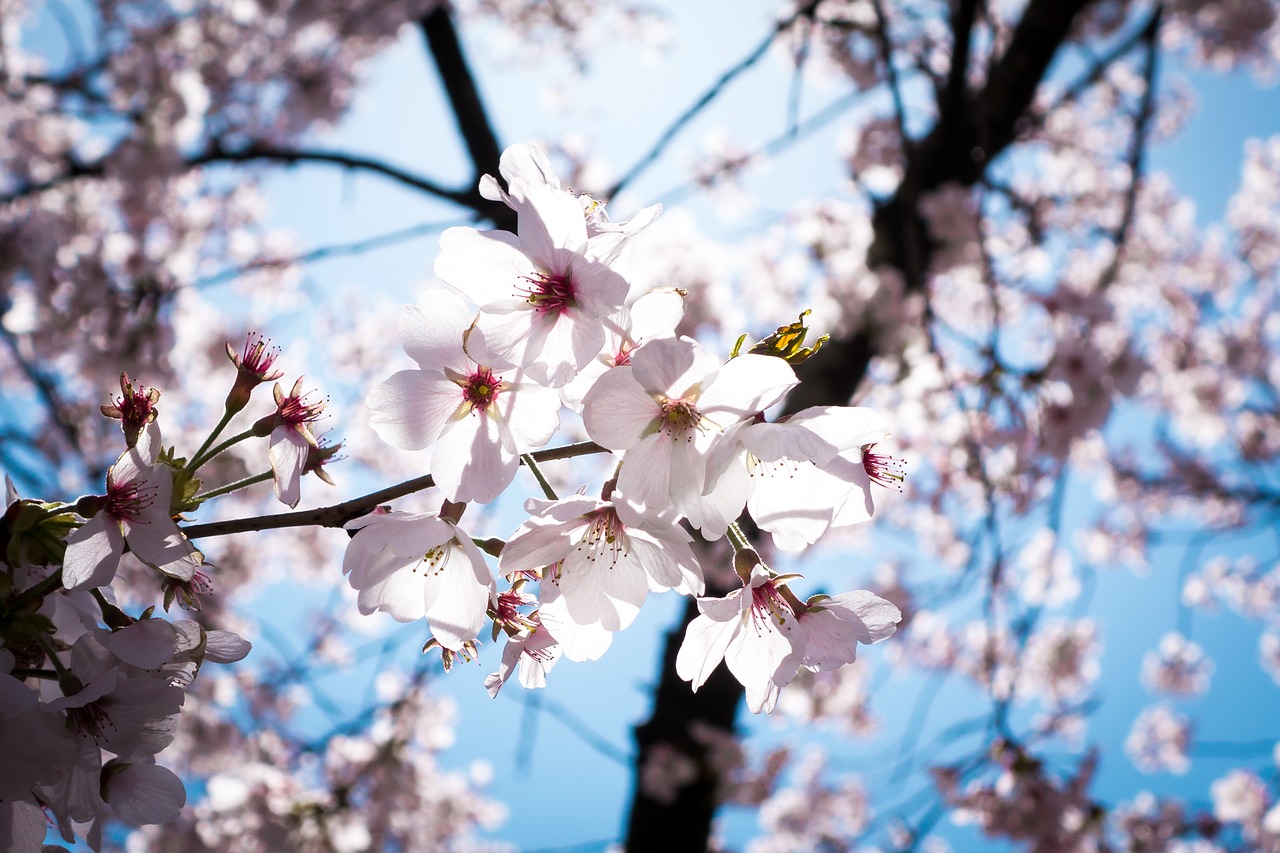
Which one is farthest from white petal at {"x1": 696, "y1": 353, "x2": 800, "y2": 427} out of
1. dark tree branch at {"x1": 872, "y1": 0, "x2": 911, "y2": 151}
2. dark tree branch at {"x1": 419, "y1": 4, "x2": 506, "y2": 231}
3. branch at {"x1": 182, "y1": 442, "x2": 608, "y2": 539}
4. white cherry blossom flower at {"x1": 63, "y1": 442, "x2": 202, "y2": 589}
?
dark tree branch at {"x1": 419, "y1": 4, "x2": 506, "y2": 231}

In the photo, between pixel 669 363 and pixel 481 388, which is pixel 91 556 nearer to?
pixel 481 388

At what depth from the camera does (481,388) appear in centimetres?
77

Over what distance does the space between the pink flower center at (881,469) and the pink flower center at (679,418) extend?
Answer: 196 millimetres

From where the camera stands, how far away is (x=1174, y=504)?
26.0 ft

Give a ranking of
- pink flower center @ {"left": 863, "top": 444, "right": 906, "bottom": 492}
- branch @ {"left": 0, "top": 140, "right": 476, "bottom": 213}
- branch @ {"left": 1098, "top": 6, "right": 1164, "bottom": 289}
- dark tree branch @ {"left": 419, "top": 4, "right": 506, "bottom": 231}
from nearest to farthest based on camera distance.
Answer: pink flower center @ {"left": 863, "top": 444, "right": 906, "bottom": 492} → branch @ {"left": 1098, "top": 6, "right": 1164, "bottom": 289} → branch @ {"left": 0, "top": 140, "right": 476, "bottom": 213} → dark tree branch @ {"left": 419, "top": 4, "right": 506, "bottom": 231}

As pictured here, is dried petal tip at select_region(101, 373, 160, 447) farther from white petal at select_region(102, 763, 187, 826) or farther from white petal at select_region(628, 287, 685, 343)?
white petal at select_region(628, 287, 685, 343)

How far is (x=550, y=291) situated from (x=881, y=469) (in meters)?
0.47

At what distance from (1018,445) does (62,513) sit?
3.29 meters

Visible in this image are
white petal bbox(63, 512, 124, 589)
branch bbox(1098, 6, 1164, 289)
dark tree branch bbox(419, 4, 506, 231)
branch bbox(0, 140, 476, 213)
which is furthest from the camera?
dark tree branch bbox(419, 4, 506, 231)

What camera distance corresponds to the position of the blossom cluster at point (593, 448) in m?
0.68

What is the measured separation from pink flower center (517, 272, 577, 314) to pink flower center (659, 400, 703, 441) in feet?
0.46

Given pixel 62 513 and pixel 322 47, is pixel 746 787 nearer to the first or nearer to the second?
pixel 62 513

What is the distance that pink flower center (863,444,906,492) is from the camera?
0.84 meters

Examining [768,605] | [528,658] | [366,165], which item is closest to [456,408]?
[528,658]
